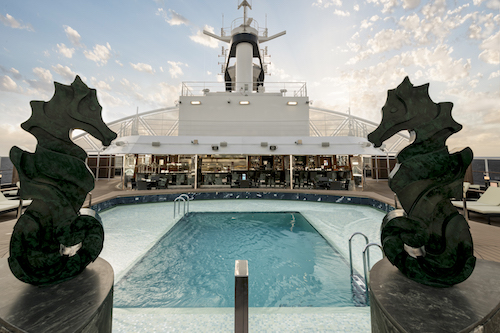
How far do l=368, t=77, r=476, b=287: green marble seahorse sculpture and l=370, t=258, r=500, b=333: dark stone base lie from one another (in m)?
0.09

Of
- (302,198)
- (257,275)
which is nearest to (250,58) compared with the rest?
(302,198)

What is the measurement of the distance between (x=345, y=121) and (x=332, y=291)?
19.4 meters

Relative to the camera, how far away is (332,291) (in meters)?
2.56

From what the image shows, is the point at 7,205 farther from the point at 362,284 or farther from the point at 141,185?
the point at 362,284

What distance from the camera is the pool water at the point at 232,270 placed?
2430 mm

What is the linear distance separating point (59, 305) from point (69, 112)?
1.19 m

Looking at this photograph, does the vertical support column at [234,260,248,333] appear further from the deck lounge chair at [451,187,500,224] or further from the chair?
the chair

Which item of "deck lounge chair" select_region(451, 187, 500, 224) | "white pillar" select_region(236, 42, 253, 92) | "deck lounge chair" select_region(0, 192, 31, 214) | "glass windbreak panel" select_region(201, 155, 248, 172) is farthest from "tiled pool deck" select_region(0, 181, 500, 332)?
"white pillar" select_region(236, 42, 253, 92)

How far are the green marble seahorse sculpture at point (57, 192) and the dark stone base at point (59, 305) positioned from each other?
0.09m

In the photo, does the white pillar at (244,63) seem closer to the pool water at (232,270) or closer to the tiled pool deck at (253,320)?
the pool water at (232,270)

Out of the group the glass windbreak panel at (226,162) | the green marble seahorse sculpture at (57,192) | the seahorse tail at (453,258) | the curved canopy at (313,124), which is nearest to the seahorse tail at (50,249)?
the green marble seahorse sculpture at (57,192)

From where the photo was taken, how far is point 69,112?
4.77 feet

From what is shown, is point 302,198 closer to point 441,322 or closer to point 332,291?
point 332,291

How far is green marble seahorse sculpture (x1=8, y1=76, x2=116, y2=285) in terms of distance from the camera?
1.25 metres
